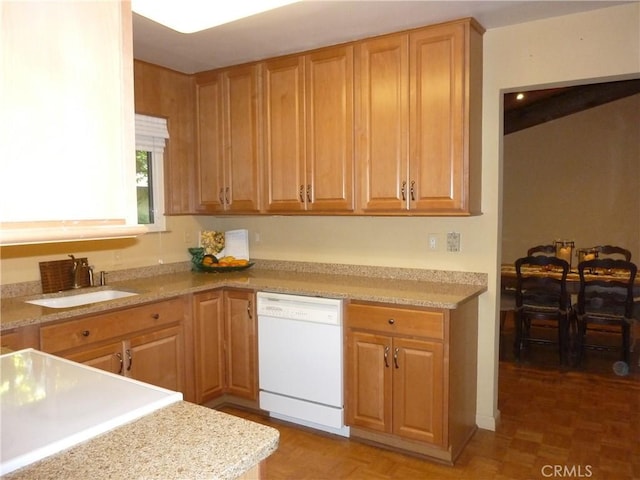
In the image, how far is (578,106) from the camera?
20.1 ft

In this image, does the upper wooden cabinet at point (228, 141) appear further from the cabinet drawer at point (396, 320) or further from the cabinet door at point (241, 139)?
the cabinet drawer at point (396, 320)

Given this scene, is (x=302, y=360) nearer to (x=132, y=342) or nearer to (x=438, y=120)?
(x=132, y=342)

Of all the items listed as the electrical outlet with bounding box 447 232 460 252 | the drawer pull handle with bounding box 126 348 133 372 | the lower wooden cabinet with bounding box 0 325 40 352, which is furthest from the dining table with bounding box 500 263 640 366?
the lower wooden cabinet with bounding box 0 325 40 352

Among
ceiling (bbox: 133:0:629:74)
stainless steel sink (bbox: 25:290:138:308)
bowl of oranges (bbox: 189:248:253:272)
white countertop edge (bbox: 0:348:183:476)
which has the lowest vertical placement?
stainless steel sink (bbox: 25:290:138:308)

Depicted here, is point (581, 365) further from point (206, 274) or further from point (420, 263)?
point (206, 274)

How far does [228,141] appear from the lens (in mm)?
3574

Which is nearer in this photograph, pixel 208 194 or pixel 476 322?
→ pixel 476 322

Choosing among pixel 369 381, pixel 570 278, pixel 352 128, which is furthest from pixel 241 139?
pixel 570 278

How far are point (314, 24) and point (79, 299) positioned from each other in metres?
2.14

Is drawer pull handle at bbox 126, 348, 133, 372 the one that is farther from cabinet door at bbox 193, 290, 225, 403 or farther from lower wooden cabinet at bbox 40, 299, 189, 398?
cabinet door at bbox 193, 290, 225, 403

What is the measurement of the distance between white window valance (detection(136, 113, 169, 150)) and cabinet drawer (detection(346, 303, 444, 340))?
1.88 metres

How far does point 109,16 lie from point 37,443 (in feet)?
2.66

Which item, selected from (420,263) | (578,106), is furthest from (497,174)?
(578,106)

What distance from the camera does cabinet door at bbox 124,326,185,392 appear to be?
2742 millimetres
